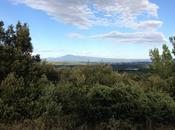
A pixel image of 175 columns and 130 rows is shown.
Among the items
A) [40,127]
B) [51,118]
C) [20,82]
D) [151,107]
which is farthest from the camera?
[20,82]

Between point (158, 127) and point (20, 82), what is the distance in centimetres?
558

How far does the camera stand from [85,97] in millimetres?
12312

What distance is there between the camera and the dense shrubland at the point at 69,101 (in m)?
11.7

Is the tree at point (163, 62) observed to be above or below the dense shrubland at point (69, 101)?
above

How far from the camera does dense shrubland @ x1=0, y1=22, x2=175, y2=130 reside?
11.7 m

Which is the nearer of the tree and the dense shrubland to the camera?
the dense shrubland

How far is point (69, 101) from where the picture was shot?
12.6 m

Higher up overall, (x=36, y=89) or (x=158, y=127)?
(x=36, y=89)

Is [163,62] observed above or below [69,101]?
above

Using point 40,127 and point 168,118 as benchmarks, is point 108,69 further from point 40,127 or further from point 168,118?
point 40,127

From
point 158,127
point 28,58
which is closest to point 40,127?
point 158,127

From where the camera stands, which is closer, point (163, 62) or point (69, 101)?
point (69, 101)

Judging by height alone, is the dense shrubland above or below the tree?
below

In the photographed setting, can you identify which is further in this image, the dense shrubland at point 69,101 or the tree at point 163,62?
the tree at point 163,62
